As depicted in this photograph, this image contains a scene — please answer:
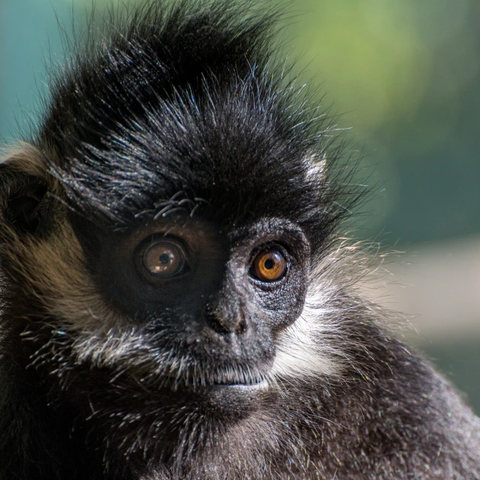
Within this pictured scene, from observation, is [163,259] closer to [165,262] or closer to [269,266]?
[165,262]

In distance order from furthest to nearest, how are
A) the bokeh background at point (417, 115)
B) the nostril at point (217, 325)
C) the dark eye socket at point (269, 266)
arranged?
the bokeh background at point (417, 115) < the dark eye socket at point (269, 266) < the nostril at point (217, 325)

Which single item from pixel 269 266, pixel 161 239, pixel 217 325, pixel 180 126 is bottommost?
pixel 217 325

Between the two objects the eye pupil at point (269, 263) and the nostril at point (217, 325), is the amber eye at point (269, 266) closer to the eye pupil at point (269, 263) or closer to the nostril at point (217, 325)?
the eye pupil at point (269, 263)

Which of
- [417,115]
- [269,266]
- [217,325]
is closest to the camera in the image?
[217,325]

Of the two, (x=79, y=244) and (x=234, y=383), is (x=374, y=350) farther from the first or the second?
(x=79, y=244)

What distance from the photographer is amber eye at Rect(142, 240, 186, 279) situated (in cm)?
196

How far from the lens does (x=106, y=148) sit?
6.57ft

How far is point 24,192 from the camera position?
6.98 ft

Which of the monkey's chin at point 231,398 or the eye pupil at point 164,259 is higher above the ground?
the eye pupil at point 164,259

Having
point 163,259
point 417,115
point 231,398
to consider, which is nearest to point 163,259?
point 163,259

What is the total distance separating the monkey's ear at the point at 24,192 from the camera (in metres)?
2.12

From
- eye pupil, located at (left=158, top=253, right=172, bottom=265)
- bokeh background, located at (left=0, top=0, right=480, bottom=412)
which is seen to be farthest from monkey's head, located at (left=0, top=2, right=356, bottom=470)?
bokeh background, located at (left=0, top=0, right=480, bottom=412)

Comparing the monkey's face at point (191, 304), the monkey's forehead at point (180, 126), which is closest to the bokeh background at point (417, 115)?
the monkey's forehead at point (180, 126)

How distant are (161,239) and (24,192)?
0.49 m
